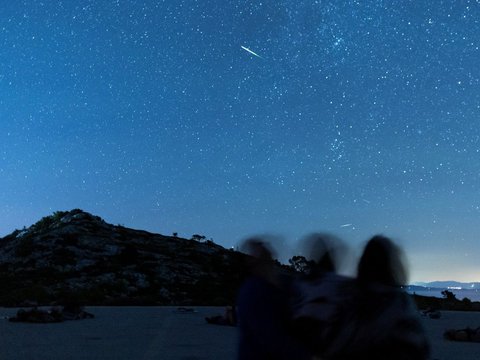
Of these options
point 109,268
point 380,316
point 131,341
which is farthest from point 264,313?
point 109,268

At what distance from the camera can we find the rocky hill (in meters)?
31.0

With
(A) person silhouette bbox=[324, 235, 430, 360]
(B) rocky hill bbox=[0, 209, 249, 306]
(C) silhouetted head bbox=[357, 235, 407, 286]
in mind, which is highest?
(B) rocky hill bbox=[0, 209, 249, 306]

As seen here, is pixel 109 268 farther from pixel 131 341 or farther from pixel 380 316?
pixel 380 316

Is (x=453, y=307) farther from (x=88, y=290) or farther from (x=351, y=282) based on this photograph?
(x=351, y=282)

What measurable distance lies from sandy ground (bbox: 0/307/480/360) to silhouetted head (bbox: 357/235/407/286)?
705cm

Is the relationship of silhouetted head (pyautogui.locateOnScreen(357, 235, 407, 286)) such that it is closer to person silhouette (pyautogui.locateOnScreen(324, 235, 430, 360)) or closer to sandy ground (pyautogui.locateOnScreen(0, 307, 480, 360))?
person silhouette (pyautogui.locateOnScreen(324, 235, 430, 360))

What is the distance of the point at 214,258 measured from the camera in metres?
50.2

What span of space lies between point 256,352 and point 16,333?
1146 centimetres

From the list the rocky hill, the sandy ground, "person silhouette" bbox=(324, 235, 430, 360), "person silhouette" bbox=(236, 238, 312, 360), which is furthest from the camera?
the rocky hill

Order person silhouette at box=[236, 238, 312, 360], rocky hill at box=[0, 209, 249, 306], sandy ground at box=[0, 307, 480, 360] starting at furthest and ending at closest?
rocky hill at box=[0, 209, 249, 306] < sandy ground at box=[0, 307, 480, 360] < person silhouette at box=[236, 238, 312, 360]

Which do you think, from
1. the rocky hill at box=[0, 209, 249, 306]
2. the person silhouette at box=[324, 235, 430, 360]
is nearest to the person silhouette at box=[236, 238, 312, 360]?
the person silhouette at box=[324, 235, 430, 360]

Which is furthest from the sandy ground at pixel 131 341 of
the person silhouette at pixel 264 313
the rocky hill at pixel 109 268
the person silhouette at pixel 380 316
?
the rocky hill at pixel 109 268

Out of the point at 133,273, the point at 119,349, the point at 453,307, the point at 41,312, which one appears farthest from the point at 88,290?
the point at 119,349

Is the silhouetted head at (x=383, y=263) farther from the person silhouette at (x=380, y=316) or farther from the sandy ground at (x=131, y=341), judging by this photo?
the sandy ground at (x=131, y=341)
